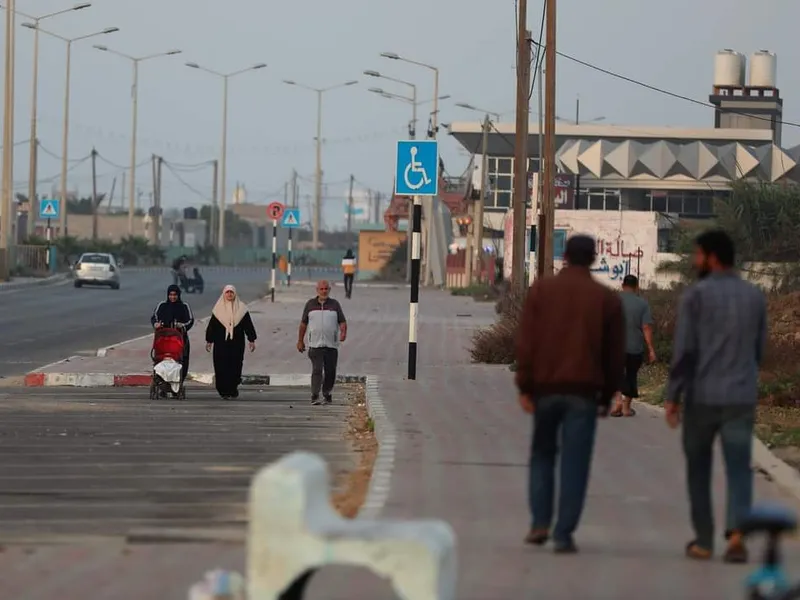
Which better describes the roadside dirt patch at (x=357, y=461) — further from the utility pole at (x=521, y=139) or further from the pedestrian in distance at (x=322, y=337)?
the utility pole at (x=521, y=139)

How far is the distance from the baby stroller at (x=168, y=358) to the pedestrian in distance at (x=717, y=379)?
12554 millimetres

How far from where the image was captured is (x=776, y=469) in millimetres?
12094

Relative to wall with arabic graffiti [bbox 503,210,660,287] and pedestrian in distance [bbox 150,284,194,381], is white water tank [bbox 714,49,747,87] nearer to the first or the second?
wall with arabic graffiti [bbox 503,210,660,287]

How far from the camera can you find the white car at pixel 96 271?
61438 millimetres

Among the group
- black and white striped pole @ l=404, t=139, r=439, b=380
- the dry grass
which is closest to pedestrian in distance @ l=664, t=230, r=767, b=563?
the dry grass

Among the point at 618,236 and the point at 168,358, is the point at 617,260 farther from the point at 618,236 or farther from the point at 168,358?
the point at 168,358

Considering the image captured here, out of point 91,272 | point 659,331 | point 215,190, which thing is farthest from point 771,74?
point 215,190

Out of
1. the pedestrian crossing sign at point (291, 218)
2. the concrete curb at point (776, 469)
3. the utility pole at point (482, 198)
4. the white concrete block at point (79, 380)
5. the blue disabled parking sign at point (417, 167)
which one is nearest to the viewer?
the concrete curb at point (776, 469)

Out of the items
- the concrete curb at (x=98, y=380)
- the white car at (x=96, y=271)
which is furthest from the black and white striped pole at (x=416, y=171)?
the white car at (x=96, y=271)

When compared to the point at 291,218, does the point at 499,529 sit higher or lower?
lower

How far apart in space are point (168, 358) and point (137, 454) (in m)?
6.67

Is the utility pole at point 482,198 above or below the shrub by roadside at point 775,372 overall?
above

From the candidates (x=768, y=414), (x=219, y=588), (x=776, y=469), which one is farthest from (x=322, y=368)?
(x=219, y=588)

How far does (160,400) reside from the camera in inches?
795
